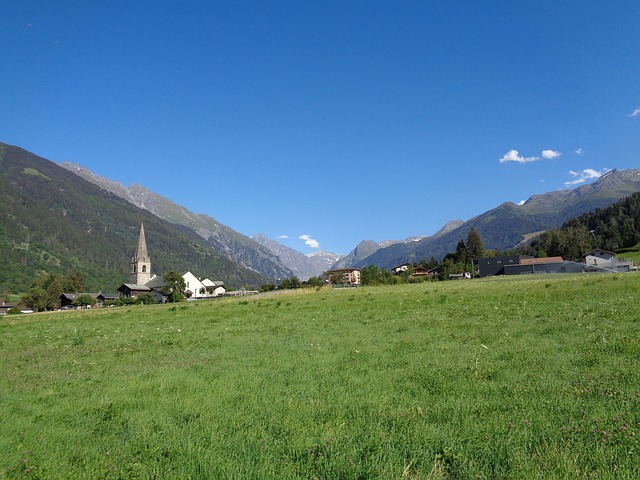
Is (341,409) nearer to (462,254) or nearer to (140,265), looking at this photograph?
(462,254)

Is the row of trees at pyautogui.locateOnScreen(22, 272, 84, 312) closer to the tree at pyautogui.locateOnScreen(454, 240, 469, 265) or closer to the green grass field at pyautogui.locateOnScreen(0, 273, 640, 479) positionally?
the green grass field at pyautogui.locateOnScreen(0, 273, 640, 479)

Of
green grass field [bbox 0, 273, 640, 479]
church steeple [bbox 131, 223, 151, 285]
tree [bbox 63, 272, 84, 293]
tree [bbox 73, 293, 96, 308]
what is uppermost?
church steeple [bbox 131, 223, 151, 285]

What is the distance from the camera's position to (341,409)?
270 inches

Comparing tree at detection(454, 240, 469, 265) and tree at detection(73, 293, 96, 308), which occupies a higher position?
tree at detection(454, 240, 469, 265)

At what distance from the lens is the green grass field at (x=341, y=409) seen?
4945mm

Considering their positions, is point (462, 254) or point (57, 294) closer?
point (57, 294)

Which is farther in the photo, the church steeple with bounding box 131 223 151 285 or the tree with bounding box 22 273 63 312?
the church steeple with bounding box 131 223 151 285

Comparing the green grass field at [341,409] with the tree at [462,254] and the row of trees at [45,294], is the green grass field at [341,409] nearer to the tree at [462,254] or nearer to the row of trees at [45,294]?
the row of trees at [45,294]

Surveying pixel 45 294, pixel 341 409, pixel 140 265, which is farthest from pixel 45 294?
pixel 341 409

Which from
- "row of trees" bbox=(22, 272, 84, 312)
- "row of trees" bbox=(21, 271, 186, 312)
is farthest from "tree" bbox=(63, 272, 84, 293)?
"row of trees" bbox=(21, 271, 186, 312)

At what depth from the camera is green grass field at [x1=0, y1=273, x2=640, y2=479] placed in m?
4.95

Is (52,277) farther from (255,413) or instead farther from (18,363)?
(255,413)

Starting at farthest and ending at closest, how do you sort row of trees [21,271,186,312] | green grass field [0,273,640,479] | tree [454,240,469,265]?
tree [454,240,469,265]
row of trees [21,271,186,312]
green grass field [0,273,640,479]

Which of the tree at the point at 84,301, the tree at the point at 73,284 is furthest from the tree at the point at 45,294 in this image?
the tree at the point at 73,284
